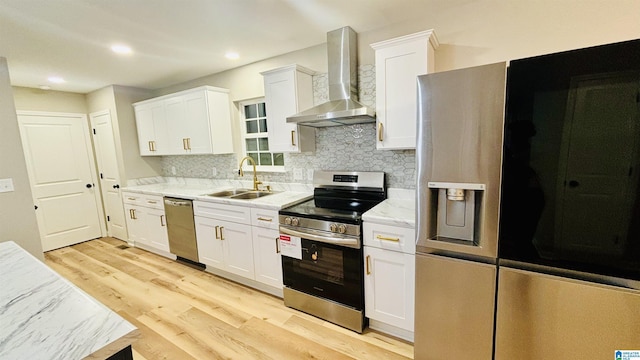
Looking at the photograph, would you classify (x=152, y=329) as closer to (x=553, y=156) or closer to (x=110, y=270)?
(x=110, y=270)

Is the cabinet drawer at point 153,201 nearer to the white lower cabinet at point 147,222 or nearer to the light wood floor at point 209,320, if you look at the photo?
the white lower cabinet at point 147,222

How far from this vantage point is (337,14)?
6.86ft

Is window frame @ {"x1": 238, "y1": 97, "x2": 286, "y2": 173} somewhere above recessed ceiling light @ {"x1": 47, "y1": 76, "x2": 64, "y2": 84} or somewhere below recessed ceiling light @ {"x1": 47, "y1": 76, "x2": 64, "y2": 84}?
below

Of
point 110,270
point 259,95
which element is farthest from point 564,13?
point 110,270

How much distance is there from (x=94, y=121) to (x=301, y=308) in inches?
183

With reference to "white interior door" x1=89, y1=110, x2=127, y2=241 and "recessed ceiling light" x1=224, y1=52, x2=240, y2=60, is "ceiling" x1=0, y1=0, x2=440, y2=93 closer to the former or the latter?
"recessed ceiling light" x1=224, y1=52, x2=240, y2=60

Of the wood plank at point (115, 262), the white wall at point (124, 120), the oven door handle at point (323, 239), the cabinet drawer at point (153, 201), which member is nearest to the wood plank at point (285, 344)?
the oven door handle at point (323, 239)

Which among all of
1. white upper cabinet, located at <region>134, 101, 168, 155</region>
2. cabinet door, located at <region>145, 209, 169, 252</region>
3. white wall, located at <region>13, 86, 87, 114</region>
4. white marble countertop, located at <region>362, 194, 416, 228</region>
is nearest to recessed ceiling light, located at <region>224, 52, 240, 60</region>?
white upper cabinet, located at <region>134, 101, 168, 155</region>

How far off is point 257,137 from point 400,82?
2.06 meters

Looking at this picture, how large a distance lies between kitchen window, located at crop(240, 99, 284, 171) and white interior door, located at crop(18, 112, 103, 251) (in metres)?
3.02

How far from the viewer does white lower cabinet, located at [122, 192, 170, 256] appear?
3484 mm

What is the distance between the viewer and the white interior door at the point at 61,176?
3.84 meters

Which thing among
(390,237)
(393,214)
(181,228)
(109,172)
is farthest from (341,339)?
(109,172)

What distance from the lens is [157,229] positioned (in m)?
3.56
